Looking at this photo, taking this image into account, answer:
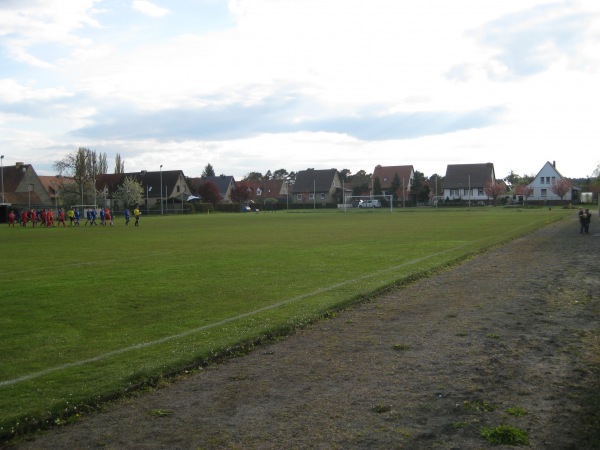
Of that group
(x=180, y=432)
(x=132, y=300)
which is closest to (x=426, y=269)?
(x=132, y=300)

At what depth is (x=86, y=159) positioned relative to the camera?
112625 mm

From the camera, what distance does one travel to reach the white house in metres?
133

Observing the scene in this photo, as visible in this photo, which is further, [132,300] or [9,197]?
[9,197]

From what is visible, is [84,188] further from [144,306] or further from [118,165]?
[144,306]

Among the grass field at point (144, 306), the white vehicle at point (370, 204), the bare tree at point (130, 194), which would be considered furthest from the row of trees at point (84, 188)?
the grass field at point (144, 306)

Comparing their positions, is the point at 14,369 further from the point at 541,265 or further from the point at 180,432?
the point at 541,265

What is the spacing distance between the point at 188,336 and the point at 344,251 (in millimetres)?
15011

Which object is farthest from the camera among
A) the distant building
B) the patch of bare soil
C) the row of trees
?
the distant building

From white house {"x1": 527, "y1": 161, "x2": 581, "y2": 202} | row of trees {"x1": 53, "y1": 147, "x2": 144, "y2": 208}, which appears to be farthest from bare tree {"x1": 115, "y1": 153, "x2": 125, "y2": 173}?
white house {"x1": 527, "y1": 161, "x2": 581, "y2": 202}

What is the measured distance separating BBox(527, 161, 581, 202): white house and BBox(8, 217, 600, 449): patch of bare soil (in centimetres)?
13299

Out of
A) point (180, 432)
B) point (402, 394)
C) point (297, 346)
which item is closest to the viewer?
point (180, 432)

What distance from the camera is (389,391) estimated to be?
6375mm

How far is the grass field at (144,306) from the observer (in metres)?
6.95

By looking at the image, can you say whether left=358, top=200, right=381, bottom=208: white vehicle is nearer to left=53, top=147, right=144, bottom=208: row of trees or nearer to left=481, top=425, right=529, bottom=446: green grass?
left=53, top=147, right=144, bottom=208: row of trees
